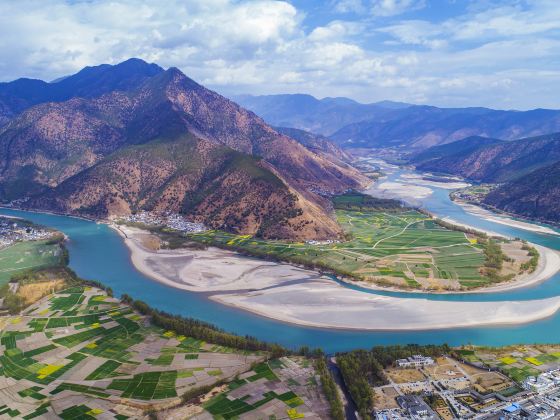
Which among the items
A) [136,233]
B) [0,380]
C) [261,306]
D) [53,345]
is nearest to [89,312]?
[53,345]

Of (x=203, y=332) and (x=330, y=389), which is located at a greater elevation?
(x=203, y=332)

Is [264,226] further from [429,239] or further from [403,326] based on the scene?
[403,326]

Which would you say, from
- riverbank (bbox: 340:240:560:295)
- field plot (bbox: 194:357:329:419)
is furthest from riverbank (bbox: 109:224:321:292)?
field plot (bbox: 194:357:329:419)

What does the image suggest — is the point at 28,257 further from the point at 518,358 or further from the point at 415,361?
the point at 518,358

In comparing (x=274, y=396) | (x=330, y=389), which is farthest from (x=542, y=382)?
(x=274, y=396)

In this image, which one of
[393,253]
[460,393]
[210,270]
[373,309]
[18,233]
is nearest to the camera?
[460,393]

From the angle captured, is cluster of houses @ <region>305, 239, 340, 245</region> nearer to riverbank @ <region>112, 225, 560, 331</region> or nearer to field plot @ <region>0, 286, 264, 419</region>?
riverbank @ <region>112, 225, 560, 331</region>

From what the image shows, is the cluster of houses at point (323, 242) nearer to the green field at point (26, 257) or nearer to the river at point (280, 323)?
the river at point (280, 323)
